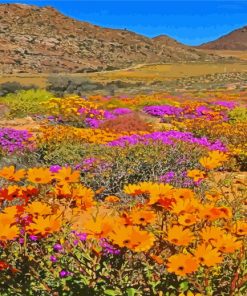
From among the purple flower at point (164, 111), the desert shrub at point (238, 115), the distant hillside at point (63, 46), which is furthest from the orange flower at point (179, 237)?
the distant hillside at point (63, 46)

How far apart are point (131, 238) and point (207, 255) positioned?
309 mm

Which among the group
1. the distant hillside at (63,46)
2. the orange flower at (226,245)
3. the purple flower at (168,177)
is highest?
the distant hillside at (63,46)

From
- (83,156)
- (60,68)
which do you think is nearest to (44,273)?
(83,156)

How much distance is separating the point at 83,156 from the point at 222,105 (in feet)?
37.2

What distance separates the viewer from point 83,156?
924 centimetres

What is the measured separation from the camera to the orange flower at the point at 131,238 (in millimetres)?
2107

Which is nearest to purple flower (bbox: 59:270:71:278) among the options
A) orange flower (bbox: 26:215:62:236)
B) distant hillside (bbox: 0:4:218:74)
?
orange flower (bbox: 26:215:62:236)

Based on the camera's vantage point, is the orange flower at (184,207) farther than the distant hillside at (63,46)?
No

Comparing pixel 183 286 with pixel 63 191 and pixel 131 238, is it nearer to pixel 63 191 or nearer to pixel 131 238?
pixel 131 238

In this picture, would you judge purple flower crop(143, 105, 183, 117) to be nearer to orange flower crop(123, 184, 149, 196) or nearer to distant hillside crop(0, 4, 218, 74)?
orange flower crop(123, 184, 149, 196)

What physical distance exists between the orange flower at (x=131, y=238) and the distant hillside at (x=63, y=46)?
65.5 m

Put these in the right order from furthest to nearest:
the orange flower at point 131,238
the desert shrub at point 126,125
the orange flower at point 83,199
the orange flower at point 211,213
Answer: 1. the desert shrub at point 126,125
2. the orange flower at point 83,199
3. the orange flower at point 211,213
4. the orange flower at point 131,238

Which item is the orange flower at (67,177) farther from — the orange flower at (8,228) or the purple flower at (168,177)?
the purple flower at (168,177)

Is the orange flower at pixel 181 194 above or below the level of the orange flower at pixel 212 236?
above
